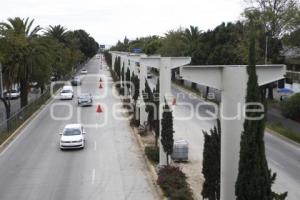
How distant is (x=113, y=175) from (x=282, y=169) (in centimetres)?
786

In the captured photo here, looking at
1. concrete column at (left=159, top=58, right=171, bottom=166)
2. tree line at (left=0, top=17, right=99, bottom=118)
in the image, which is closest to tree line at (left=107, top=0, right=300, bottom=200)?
concrete column at (left=159, top=58, right=171, bottom=166)

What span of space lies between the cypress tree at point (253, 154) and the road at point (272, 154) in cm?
737

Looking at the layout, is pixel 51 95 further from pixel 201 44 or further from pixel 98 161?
pixel 98 161

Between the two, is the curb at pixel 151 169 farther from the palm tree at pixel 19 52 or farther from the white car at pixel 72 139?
the palm tree at pixel 19 52

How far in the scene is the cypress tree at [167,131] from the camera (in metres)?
22.0

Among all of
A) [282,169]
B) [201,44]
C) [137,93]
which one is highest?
[201,44]

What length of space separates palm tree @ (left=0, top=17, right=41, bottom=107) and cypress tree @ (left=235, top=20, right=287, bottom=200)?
3295 cm

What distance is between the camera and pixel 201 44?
6031 centimetres

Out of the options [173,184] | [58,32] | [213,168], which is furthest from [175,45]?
[213,168]

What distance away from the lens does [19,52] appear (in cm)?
4234

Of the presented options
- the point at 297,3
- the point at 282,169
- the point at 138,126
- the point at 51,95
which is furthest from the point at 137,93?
the point at 51,95

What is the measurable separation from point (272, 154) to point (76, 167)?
1035cm

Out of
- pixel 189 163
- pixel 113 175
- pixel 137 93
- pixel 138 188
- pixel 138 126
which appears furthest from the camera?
pixel 137 93

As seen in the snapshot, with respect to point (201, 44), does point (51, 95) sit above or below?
below
